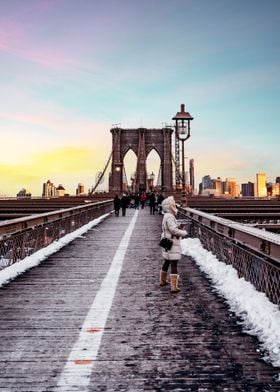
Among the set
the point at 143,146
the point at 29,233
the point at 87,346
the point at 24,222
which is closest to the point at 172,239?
the point at 87,346

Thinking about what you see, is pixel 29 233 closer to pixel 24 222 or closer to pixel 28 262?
pixel 24 222

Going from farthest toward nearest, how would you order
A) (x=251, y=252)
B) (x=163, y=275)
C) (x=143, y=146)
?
(x=143, y=146) < (x=163, y=275) < (x=251, y=252)

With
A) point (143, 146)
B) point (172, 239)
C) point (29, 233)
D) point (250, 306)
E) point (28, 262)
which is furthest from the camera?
point (143, 146)

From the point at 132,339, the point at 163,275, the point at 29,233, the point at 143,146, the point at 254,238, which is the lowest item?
the point at 132,339

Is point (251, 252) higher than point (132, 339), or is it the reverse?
point (251, 252)

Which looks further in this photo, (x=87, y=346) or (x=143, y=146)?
(x=143, y=146)

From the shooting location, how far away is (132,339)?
177 inches

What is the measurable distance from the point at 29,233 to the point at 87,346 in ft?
21.6

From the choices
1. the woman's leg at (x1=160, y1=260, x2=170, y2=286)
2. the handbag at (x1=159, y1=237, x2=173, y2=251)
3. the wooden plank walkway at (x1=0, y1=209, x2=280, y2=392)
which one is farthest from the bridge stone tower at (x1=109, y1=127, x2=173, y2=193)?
the wooden plank walkway at (x1=0, y1=209, x2=280, y2=392)

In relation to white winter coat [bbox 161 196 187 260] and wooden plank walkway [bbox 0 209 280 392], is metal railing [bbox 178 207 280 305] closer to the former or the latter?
wooden plank walkway [bbox 0 209 280 392]

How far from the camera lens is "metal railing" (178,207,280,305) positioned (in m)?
5.47

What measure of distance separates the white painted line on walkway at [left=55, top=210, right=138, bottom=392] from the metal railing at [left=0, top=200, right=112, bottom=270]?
2702 mm

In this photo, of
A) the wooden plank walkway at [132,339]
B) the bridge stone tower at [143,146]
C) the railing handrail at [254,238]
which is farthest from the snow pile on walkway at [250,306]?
the bridge stone tower at [143,146]

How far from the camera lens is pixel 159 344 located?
14.2 ft
